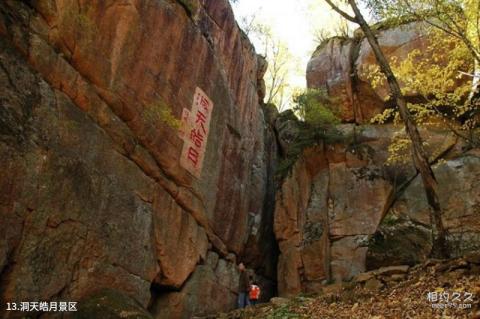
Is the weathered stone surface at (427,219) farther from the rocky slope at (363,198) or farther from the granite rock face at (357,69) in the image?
the granite rock face at (357,69)

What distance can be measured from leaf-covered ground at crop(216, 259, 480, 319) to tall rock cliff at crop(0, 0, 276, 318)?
3852 millimetres

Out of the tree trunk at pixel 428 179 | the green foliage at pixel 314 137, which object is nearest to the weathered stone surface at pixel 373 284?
the tree trunk at pixel 428 179

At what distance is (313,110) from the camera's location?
19.1 metres

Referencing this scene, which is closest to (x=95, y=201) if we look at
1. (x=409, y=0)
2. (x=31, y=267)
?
(x=31, y=267)

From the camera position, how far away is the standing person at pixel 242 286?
15989 mm

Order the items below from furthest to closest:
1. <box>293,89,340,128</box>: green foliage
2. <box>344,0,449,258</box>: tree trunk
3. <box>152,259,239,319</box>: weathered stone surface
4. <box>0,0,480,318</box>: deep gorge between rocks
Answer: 1. <box>293,89,340,128</box>: green foliage
2. <box>152,259,239,319</box>: weathered stone surface
3. <box>344,0,449,258</box>: tree trunk
4. <box>0,0,480,318</box>: deep gorge between rocks

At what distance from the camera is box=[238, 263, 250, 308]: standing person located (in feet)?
52.5

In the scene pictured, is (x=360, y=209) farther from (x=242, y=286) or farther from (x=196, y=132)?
(x=196, y=132)

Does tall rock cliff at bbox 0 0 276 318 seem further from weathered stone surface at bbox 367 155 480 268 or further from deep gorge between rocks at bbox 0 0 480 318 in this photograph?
weathered stone surface at bbox 367 155 480 268

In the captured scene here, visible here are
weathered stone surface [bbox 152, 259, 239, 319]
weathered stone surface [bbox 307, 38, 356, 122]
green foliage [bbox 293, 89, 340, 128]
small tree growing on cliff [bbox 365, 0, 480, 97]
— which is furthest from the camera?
weathered stone surface [bbox 307, 38, 356, 122]

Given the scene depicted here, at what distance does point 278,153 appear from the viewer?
75.6ft

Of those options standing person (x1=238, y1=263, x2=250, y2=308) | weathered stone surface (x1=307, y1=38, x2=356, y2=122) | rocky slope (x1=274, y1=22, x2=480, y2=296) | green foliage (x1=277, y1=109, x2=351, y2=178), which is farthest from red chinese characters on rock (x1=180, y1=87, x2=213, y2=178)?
weathered stone surface (x1=307, y1=38, x2=356, y2=122)

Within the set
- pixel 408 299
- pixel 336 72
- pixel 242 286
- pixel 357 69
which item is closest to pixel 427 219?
pixel 242 286

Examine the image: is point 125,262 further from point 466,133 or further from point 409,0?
point 466,133
